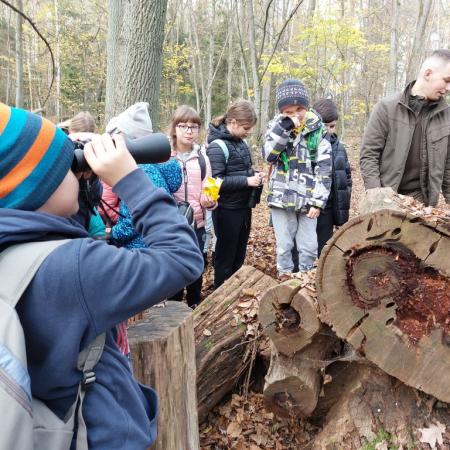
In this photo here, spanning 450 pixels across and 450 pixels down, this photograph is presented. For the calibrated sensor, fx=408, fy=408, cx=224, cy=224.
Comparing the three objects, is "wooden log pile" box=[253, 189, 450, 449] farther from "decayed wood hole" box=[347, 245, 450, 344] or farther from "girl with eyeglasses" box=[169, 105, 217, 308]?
"girl with eyeglasses" box=[169, 105, 217, 308]

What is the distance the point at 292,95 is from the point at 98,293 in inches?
120

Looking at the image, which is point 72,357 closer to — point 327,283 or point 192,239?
point 192,239

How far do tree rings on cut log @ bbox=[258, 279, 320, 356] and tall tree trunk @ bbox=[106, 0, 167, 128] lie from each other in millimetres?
2716

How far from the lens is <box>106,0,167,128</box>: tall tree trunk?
3.97 metres

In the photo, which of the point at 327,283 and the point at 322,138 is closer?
the point at 327,283

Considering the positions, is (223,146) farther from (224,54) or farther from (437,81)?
(224,54)

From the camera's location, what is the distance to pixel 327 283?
7.27ft

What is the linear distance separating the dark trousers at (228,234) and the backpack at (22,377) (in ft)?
9.98

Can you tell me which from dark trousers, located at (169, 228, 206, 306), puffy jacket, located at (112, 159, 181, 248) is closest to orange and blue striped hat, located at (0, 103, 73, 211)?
puffy jacket, located at (112, 159, 181, 248)

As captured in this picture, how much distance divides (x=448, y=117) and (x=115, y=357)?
142 inches

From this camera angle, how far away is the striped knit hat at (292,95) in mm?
3613

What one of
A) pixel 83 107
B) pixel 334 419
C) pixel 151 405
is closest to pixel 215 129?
pixel 334 419

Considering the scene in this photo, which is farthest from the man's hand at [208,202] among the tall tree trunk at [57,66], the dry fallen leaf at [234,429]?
the tall tree trunk at [57,66]

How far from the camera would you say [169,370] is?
183 centimetres
